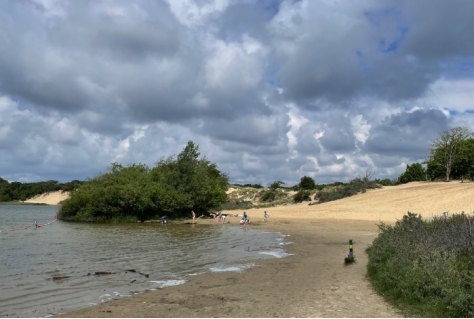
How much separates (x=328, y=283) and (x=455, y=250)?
4915 millimetres

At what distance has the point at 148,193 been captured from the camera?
5800 cm

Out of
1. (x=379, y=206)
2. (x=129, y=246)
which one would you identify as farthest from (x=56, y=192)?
(x=129, y=246)

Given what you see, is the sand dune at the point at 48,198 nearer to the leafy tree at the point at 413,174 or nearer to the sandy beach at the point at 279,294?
the leafy tree at the point at 413,174

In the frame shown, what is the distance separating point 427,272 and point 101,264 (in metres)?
15.9

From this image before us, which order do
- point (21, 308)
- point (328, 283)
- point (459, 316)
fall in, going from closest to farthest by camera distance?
1. point (459, 316)
2. point (21, 308)
3. point (328, 283)

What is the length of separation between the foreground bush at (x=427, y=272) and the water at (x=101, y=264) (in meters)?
7.12

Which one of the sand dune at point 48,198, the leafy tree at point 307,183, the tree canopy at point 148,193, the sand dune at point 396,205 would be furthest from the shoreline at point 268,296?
the sand dune at point 48,198

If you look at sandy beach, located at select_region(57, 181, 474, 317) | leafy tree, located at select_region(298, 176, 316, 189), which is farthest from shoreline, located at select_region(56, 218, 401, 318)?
leafy tree, located at select_region(298, 176, 316, 189)

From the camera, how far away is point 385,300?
1220 centimetres

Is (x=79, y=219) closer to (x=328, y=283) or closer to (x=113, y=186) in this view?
(x=113, y=186)

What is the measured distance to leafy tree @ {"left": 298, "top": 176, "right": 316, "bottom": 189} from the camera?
389ft

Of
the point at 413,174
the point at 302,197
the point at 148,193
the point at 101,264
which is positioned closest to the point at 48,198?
the point at 302,197

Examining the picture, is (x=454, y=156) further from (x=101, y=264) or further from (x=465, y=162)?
(x=101, y=264)

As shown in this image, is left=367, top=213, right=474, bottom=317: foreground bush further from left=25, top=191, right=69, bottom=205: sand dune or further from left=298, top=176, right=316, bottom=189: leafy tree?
left=25, top=191, right=69, bottom=205: sand dune
